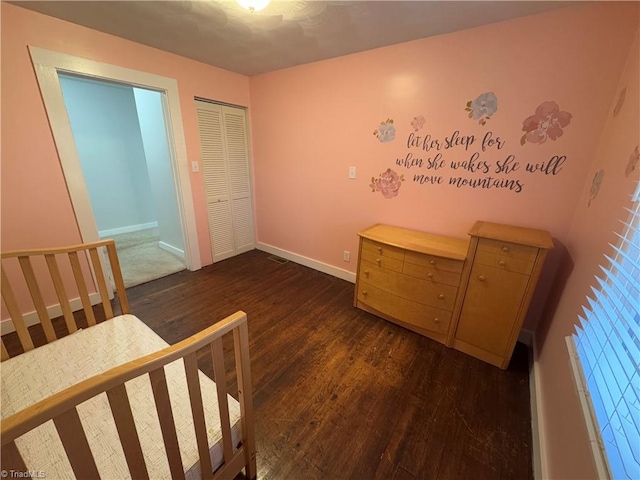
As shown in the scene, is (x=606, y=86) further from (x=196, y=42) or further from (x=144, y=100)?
(x=144, y=100)

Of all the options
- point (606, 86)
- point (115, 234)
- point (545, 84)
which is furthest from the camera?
point (115, 234)

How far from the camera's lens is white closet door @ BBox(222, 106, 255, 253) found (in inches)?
123

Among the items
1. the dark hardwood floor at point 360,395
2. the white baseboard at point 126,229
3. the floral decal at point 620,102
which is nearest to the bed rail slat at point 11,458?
the dark hardwood floor at point 360,395

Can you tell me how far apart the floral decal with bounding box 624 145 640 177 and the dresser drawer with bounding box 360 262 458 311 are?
102 cm

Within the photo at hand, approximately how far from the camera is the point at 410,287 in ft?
6.48

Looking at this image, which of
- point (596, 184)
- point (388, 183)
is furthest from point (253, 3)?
point (596, 184)

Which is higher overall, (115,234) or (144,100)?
(144,100)

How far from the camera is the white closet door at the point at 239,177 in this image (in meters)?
3.12

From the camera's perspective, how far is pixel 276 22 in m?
1.77

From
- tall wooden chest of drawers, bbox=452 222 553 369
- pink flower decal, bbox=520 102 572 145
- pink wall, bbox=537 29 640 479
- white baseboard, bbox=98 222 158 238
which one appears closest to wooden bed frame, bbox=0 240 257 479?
pink wall, bbox=537 29 640 479

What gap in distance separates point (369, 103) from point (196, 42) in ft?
5.06

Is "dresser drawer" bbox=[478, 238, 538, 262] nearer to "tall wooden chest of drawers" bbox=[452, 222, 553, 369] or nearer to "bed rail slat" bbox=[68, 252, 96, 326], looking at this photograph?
"tall wooden chest of drawers" bbox=[452, 222, 553, 369]

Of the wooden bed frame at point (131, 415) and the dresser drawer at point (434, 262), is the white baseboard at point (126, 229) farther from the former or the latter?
the dresser drawer at point (434, 262)

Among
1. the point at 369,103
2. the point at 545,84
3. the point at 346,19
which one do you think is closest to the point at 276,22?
the point at 346,19
